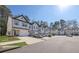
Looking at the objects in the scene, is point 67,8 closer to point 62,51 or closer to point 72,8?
point 72,8

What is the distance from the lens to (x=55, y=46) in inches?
302

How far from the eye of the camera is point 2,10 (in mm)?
8016

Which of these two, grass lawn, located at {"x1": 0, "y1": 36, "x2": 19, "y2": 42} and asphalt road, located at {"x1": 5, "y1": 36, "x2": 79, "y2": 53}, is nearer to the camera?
asphalt road, located at {"x1": 5, "y1": 36, "x2": 79, "y2": 53}

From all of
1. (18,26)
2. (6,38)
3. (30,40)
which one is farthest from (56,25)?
(6,38)

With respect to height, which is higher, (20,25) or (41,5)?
(41,5)

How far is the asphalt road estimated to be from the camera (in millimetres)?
7438

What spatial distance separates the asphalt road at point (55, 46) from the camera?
293 inches

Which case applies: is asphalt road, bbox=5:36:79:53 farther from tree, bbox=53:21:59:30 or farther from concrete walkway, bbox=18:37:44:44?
tree, bbox=53:21:59:30

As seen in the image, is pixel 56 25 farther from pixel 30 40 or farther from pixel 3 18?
pixel 3 18

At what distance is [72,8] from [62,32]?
1.09 metres

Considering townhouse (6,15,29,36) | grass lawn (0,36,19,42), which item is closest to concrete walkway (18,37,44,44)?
townhouse (6,15,29,36)

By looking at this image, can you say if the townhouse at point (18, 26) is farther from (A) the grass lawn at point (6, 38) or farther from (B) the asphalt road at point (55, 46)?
(B) the asphalt road at point (55, 46)
